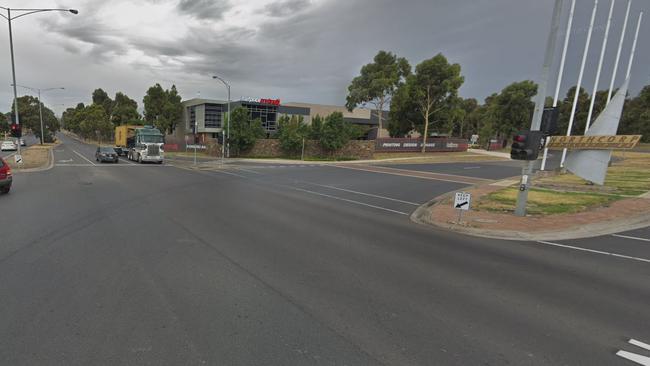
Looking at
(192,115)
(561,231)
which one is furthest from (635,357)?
(192,115)

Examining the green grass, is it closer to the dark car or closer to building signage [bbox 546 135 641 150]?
building signage [bbox 546 135 641 150]

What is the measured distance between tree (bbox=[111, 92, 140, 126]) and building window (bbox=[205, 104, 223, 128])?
28619 millimetres

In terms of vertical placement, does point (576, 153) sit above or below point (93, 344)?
above

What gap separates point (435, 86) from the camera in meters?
47.2

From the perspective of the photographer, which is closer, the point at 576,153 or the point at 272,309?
the point at 272,309

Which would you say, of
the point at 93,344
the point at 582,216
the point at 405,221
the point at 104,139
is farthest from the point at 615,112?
the point at 104,139

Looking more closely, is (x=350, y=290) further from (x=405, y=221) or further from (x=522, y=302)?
(x=405, y=221)

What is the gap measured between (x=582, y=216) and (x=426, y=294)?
9.01 meters

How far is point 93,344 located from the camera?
139 inches

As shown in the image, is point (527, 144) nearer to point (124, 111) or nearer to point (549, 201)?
point (549, 201)

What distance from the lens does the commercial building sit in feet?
203

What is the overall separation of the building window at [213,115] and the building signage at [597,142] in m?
56.6

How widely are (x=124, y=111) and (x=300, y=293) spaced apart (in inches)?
3963

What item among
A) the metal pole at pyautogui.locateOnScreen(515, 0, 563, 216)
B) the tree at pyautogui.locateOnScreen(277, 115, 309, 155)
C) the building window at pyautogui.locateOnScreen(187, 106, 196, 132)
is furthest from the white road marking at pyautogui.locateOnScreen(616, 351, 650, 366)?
the building window at pyautogui.locateOnScreen(187, 106, 196, 132)
